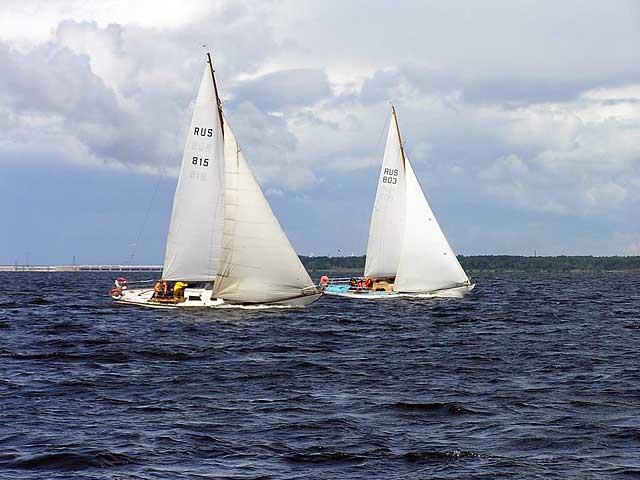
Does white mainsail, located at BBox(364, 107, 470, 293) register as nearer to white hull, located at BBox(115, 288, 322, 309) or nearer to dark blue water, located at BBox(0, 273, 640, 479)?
white hull, located at BBox(115, 288, 322, 309)

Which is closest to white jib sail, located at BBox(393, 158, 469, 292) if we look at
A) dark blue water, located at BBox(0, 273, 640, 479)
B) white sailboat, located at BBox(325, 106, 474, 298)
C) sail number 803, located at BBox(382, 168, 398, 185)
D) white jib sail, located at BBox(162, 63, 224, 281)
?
white sailboat, located at BBox(325, 106, 474, 298)

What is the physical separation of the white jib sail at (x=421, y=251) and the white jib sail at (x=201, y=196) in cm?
1981

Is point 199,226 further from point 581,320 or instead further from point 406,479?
point 406,479

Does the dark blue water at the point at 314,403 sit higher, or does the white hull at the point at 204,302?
the white hull at the point at 204,302

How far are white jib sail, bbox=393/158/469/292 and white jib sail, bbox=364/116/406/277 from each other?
821 mm

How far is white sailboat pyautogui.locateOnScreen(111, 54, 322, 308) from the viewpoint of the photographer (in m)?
49.0

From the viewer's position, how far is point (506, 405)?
23391 mm

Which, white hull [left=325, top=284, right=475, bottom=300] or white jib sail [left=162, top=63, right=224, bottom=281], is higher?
white jib sail [left=162, top=63, right=224, bottom=281]

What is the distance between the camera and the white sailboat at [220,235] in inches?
1930

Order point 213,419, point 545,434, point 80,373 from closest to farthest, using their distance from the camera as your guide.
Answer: point 545,434 → point 213,419 → point 80,373

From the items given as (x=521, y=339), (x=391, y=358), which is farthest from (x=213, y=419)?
(x=521, y=339)

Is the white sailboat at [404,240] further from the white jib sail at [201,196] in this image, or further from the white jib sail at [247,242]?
the white jib sail at [201,196]

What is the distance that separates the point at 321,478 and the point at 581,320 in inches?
1602

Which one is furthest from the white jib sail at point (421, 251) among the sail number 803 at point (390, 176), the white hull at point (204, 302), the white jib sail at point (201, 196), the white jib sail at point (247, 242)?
the white jib sail at point (201, 196)
